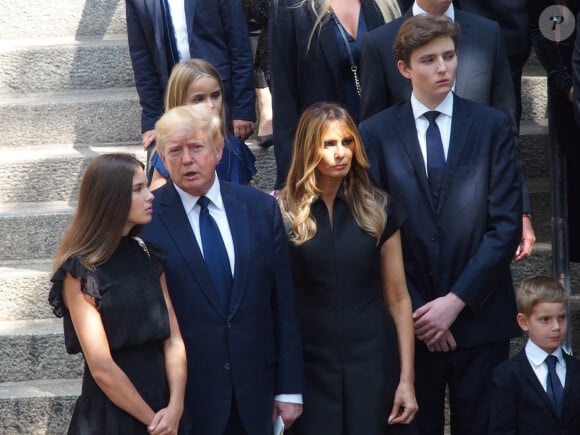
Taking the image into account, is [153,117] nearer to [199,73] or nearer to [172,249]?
[199,73]

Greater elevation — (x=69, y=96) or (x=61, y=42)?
(x=61, y=42)

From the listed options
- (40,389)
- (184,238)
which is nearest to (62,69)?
(40,389)

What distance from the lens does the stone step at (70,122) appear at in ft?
20.6

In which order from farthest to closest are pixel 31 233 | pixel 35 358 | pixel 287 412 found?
pixel 31 233 < pixel 35 358 < pixel 287 412

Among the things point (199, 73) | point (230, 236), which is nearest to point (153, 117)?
point (199, 73)

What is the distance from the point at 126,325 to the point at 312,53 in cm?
165

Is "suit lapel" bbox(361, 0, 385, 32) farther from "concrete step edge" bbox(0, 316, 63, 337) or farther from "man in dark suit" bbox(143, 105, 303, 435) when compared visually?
"concrete step edge" bbox(0, 316, 63, 337)

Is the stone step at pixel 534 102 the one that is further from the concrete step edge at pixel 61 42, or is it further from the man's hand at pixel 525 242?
the concrete step edge at pixel 61 42

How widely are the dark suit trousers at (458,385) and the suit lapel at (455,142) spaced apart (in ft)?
1.75

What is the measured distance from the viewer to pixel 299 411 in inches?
158

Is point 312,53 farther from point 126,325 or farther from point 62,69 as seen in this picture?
point 62,69

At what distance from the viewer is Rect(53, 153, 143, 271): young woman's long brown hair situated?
148 inches

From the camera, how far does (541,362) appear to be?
4.18 metres

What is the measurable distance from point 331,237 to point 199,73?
0.98 meters
